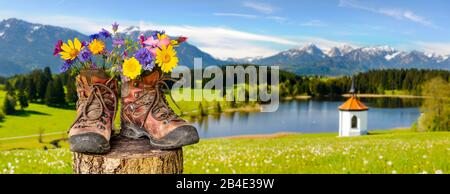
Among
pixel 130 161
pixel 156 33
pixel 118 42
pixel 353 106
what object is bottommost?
pixel 353 106

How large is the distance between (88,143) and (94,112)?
2.24 ft

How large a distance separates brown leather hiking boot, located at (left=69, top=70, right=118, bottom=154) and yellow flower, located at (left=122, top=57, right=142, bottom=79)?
2.05ft

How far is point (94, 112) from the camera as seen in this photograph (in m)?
5.98

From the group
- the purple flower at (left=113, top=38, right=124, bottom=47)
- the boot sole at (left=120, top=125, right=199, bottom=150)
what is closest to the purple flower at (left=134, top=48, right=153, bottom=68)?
the purple flower at (left=113, top=38, right=124, bottom=47)

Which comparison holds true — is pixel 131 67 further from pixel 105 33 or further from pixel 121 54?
pixel 105 33

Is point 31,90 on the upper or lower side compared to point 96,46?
lower

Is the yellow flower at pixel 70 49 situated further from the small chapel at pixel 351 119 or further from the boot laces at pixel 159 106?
the small chapel at pixel 351 119

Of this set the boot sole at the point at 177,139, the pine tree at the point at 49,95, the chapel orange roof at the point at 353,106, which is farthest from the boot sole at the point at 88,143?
the pine tree at the point at 49,95

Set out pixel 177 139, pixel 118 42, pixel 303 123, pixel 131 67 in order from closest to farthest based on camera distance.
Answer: pixel 131 67 < pixel 177 139 < pixel 118 42 < pixel 303 123

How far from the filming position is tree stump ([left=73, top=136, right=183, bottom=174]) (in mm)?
5551

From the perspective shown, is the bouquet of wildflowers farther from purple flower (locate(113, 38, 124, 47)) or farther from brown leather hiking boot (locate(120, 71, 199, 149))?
brown leather hiking boot (locate(120, 71, 199, 149))

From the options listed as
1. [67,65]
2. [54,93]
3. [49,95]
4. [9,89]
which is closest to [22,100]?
[49,95]

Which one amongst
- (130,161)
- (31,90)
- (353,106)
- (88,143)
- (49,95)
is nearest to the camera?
(88,143)
